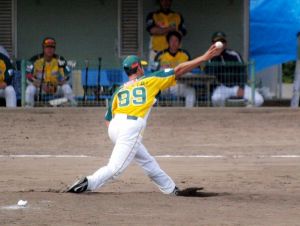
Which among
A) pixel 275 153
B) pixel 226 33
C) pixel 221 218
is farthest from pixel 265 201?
pixel 226 33

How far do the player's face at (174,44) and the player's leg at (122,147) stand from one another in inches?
339

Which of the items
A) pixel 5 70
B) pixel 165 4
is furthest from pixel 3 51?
pixel 165 4

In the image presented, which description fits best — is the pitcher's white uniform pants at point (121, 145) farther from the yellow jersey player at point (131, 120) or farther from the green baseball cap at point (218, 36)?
the green baseball cap at point (218, 36)

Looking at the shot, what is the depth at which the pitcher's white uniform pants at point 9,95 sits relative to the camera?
1839 cm

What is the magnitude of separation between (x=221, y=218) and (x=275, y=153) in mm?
6758

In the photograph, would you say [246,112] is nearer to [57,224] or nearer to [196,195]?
[196,195]

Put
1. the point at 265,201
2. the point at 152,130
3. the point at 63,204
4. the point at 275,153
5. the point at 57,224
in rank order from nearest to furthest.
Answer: the point at 57,224
the point at 63,204
the point at 265,201
the point at 275,153
the point at 152,130

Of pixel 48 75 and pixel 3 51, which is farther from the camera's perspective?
pixel 3 51

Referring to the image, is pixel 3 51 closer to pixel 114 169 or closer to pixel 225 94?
pixel 225 94

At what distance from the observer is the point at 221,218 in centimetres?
873

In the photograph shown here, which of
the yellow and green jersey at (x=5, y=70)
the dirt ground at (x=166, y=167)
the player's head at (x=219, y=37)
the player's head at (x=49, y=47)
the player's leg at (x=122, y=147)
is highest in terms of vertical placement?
the player's head at (x=219, y=37)

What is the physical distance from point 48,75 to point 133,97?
27.9 feet

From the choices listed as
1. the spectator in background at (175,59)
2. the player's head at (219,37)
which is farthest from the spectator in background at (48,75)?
the player's head at (219,37)

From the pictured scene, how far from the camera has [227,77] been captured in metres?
18.3
